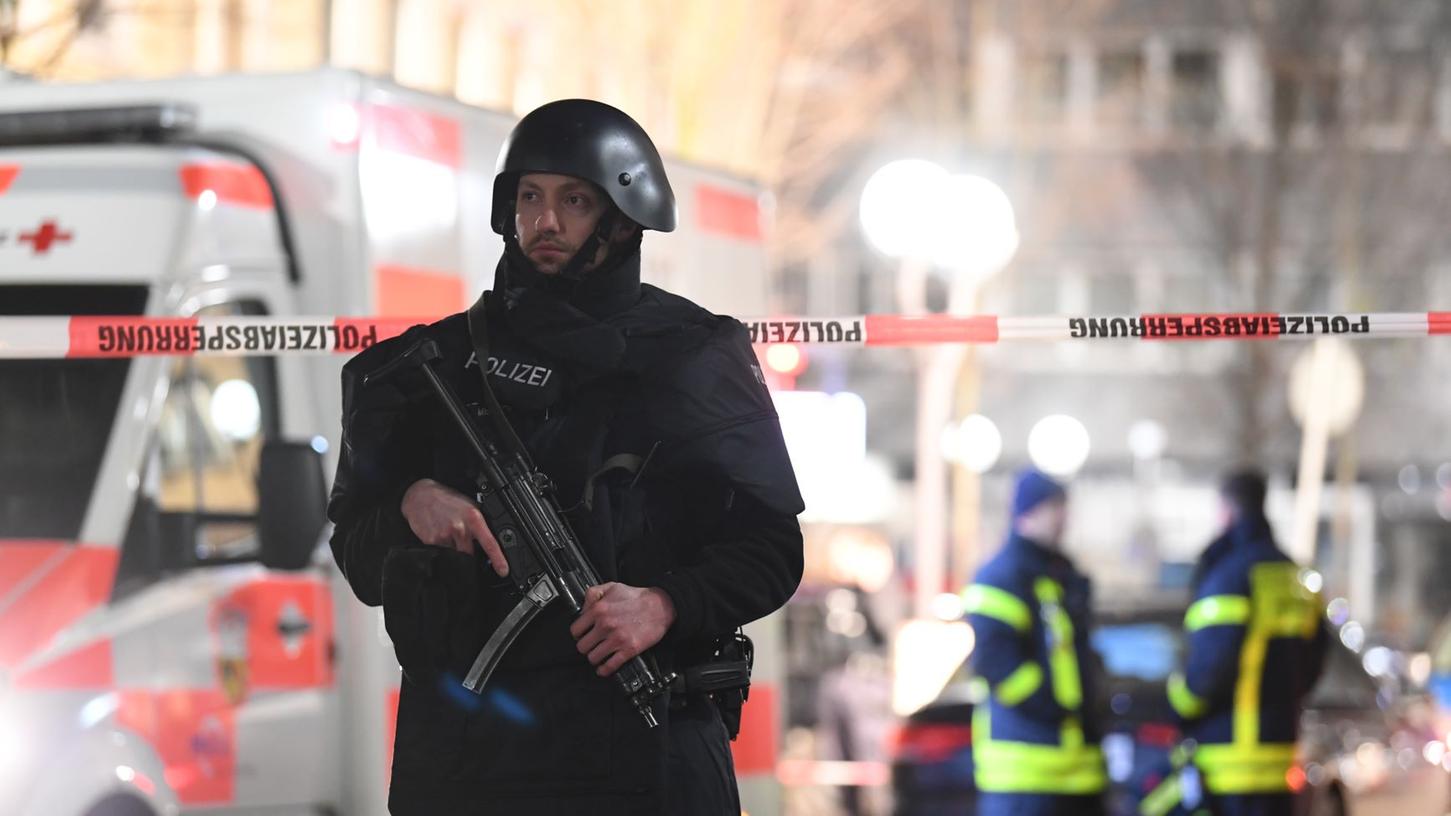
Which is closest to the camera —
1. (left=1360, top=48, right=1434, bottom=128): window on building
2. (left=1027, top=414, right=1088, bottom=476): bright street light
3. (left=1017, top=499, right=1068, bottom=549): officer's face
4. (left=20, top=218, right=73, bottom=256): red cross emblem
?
(left=20, top=218, right=73, bottom=256): red cross emblem

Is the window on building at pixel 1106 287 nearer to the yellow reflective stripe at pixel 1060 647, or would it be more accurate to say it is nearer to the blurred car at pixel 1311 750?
the blurred car at pixel 1311 750

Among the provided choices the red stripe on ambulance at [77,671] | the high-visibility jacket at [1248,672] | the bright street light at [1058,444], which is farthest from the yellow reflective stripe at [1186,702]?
the bright street light at [1058,444]

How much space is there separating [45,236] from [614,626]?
3.14m

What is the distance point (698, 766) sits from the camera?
350 cm

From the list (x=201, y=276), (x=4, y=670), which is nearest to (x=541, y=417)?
(x=4, y=670)

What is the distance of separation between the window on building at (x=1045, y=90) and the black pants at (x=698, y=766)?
3843 centimetres

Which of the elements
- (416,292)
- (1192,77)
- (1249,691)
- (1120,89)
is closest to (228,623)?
(416,292)

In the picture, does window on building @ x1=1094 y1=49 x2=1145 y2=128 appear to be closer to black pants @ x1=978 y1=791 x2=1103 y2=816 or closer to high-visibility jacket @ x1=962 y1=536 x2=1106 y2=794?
high-visibility jacket @ x1=962 y1=536 x2=1106 y2=794

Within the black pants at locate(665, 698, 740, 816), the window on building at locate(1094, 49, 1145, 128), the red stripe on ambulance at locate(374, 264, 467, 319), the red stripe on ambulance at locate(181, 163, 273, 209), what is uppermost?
the window on building at locate(1094, 49, 1145, 128)

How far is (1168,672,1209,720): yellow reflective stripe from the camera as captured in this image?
25.5 feet

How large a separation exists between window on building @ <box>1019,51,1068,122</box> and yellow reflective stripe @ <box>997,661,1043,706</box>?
34.9 m

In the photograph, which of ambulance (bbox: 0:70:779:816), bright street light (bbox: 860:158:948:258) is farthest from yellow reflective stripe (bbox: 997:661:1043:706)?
bright street light (bbox: 860:158:948:258)

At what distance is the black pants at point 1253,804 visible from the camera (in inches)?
306

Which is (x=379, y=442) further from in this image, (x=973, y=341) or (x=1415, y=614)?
(x=1415, y=614)
